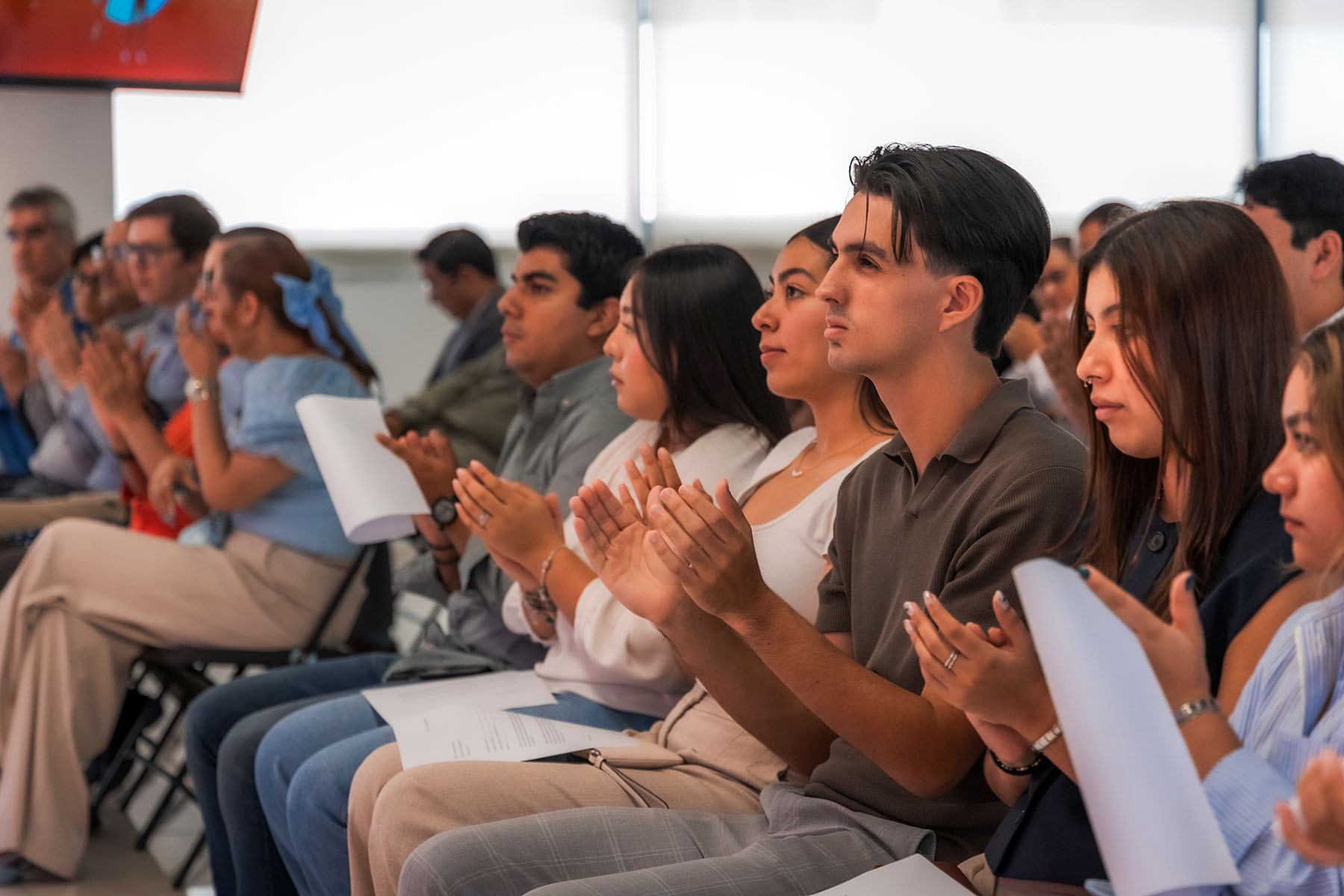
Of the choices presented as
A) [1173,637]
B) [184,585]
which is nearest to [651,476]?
[1173,637]

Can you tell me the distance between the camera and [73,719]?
271cm

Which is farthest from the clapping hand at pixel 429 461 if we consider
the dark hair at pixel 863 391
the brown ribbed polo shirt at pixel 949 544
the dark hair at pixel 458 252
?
the dark hair at pixel 458 252

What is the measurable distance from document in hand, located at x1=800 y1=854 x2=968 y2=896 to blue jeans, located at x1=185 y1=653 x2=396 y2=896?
1.28 meters

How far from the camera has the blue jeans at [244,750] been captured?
219cm

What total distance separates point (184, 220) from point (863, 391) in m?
2.52

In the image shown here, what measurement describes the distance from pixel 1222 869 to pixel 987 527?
532 millimetres

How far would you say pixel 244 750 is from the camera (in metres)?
2.18

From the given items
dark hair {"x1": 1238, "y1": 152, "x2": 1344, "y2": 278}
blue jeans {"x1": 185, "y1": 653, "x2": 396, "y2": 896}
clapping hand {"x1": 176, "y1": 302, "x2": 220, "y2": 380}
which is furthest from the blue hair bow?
dark hair {"x1": 1238, "y1": 152, "x2": 1344, "y2": 278}

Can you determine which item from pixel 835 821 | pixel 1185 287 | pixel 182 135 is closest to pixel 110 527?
pixel 835 821

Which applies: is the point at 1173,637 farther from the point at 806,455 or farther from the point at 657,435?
the point at 657,435

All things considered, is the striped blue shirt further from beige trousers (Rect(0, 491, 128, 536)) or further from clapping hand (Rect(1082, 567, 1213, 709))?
beige trousers (Rect(0, 491, 128, 536))


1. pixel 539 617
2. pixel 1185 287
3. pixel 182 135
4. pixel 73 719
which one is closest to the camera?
pixel 1185 287

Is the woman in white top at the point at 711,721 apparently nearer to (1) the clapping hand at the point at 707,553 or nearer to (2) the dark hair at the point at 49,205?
(1) the clapping hand at the point at 707,553

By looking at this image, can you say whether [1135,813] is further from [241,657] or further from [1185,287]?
[241,657]
